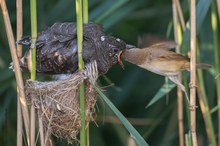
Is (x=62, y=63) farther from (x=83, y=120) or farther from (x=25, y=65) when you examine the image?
(x=83, y=120)

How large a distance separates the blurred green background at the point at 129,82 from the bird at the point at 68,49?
0.43 metres

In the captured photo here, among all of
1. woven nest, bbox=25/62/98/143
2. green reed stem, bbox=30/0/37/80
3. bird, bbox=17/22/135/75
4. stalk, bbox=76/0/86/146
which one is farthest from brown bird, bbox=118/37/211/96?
green reed stem, bbox=30/0/37/80

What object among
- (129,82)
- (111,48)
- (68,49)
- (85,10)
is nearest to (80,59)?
(85,10)

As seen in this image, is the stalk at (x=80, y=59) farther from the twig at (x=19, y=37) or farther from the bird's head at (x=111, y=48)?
the bird's head at (x=111, y=48)

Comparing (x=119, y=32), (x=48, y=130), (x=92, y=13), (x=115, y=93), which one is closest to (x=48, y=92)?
(x=48, y=130)

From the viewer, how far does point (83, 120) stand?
2248 mm

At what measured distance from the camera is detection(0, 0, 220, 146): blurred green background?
3.26 metres

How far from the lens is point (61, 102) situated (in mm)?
2434

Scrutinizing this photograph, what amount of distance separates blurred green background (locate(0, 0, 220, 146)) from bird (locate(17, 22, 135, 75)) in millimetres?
434

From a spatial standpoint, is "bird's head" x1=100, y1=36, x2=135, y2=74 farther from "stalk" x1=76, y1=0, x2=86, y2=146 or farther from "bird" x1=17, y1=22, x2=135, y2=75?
"stalk" x1=76, y1=0, x2=86, y2=146

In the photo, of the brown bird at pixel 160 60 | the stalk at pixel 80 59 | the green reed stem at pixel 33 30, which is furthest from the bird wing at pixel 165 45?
the green reed stem at pixel 33 30

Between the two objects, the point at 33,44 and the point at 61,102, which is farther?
the point at 61,102

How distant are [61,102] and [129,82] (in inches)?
54.3

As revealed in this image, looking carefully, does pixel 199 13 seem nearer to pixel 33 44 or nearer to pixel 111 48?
pixel 111 48
